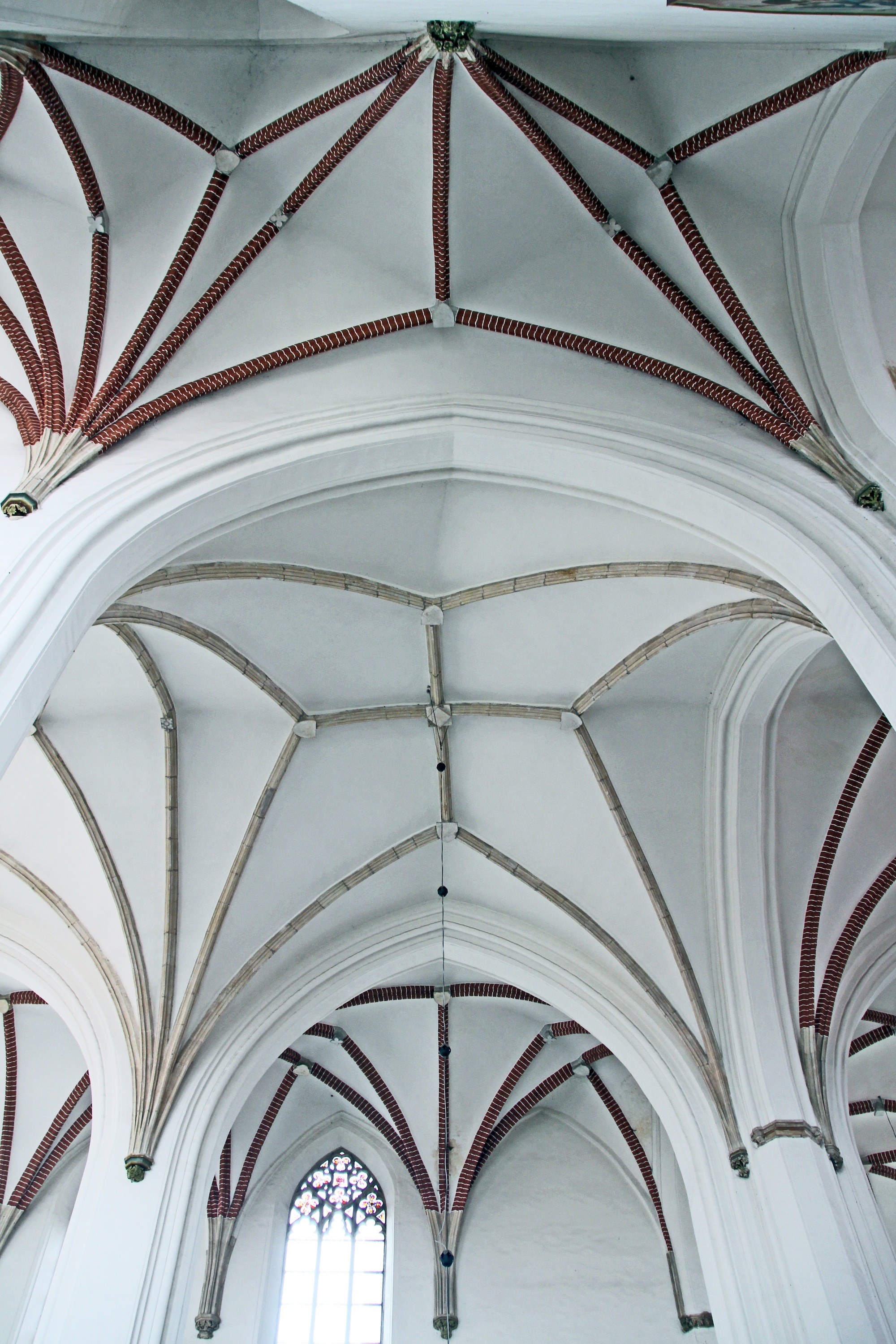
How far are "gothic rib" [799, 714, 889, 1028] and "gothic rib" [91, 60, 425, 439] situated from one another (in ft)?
26.8

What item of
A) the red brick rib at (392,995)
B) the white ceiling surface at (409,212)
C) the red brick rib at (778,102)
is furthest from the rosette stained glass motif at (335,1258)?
the red brick rib at (778,102)

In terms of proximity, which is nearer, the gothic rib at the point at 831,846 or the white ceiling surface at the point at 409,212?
the white ceiling surface at the point at 409,212

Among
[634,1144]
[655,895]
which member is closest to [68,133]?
[655,895]

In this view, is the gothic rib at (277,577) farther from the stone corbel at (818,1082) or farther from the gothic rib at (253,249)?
the stone corbel at (818,1082)

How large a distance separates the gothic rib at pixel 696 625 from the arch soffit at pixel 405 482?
4.86 ft

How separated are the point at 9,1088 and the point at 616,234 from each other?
13.4 meters

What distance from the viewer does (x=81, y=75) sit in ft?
25.0

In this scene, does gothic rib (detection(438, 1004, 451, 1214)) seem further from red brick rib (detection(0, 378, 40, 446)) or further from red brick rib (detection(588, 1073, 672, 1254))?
red brick rib (detection(0, 378, 40, 446))

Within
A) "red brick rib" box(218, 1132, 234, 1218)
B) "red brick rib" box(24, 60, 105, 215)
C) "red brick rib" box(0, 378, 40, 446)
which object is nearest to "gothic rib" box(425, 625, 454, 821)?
"red brick rib" box(0, 378, 40, 446)

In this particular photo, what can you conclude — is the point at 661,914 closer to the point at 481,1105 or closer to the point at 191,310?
the point at 481,1105

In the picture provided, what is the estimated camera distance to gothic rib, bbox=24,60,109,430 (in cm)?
759

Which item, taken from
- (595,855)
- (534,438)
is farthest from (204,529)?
(595,855)

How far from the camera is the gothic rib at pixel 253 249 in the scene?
25.6ft

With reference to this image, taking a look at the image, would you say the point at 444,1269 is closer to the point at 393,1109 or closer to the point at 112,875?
the point at 393,1109
